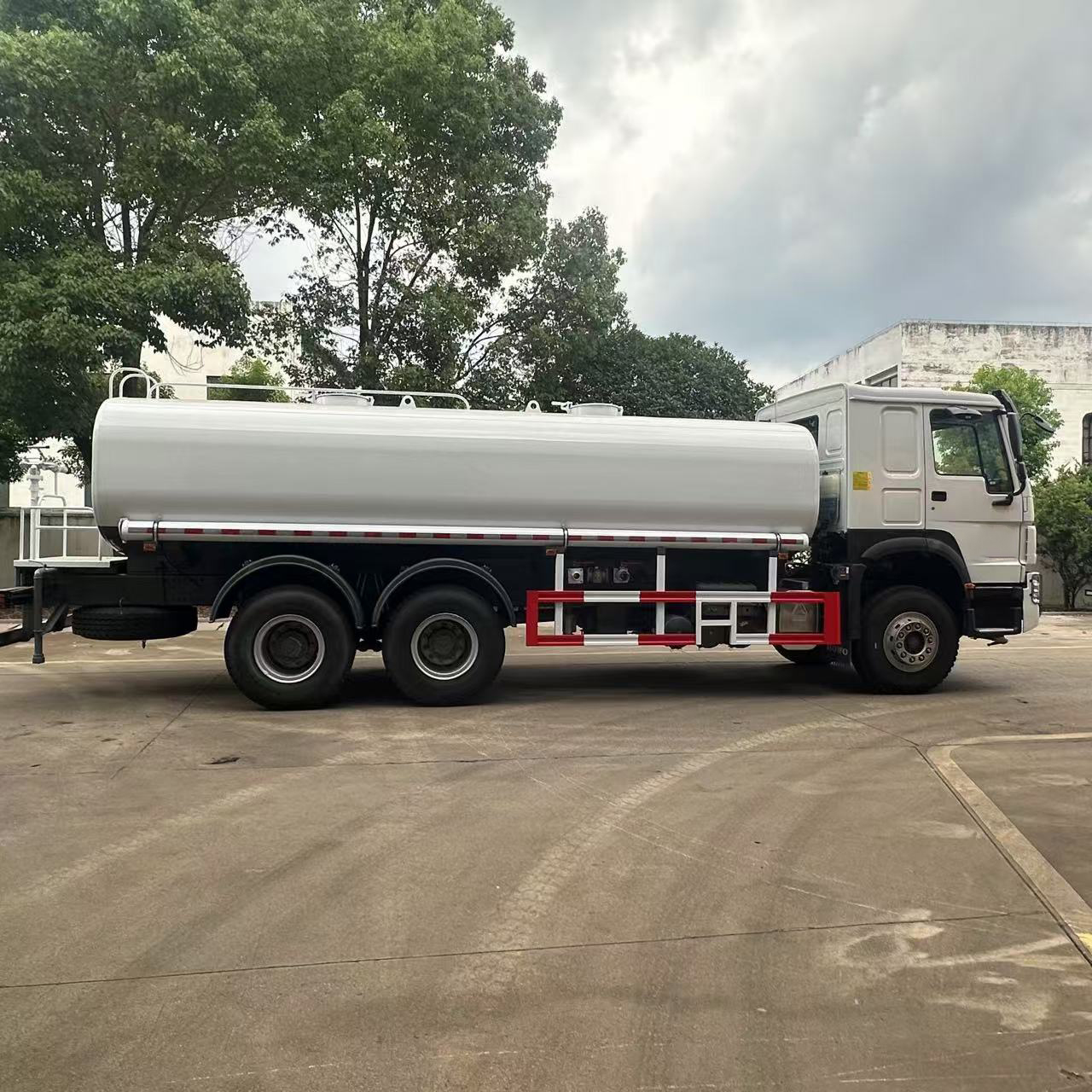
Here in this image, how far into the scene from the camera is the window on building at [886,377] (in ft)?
120

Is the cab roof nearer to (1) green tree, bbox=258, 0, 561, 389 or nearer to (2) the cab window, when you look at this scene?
(2) the cab window

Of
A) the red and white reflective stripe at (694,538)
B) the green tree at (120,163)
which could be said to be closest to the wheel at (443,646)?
the red and white reflective stripe at (694,538)

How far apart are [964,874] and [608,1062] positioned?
2.39 metres

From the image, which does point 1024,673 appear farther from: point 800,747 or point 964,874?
point 964,874

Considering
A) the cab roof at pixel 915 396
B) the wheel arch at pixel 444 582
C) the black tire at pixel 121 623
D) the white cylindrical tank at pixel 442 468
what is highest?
the cab roof at pixel 915 396

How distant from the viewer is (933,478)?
922cm

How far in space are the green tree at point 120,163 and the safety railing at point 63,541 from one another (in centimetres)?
380

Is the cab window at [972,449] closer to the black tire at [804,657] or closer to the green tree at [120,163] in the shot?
the black tire at [804,657]

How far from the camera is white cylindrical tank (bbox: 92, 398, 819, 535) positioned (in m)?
7.96

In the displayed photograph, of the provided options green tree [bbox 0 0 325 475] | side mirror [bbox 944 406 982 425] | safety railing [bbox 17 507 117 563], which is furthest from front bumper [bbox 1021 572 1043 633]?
green tree [bbox 0 0 325 475]

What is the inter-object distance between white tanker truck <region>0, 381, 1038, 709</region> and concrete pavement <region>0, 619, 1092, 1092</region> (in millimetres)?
1066

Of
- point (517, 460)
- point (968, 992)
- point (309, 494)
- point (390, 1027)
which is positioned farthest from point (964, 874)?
point (309, 494)

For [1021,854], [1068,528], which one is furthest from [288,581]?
[1068,528]

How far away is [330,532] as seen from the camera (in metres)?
8.23
